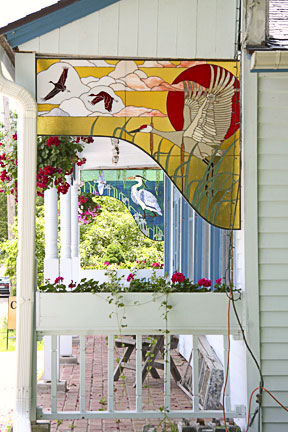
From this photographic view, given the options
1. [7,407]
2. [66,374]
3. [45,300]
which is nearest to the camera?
[45,300]

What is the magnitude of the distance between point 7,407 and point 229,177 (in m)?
2.92

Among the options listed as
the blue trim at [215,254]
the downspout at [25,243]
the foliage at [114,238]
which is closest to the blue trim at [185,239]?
the blue trim at [215,254]

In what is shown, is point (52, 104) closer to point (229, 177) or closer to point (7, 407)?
point (229, 177)

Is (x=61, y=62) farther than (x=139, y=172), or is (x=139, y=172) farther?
(x=139, y=172)

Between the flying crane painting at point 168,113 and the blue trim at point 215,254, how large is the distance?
1.15 metres

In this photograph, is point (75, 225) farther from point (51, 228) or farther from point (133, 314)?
point (133, 314)

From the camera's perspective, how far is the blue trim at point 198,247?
21.4 ft

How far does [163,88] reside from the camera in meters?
4.45

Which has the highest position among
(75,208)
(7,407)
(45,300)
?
(75,208)

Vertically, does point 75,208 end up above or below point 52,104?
below

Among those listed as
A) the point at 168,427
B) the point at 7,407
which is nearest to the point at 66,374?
the point at 7,407

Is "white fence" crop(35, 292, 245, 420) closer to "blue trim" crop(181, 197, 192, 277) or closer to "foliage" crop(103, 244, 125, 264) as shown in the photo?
"blue trim" crop(181, 197, 192, 277)

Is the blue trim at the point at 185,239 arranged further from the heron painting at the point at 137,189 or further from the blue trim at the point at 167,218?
the heron painting at the point at 137,189

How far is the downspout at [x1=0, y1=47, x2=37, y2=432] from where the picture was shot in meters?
4.24
